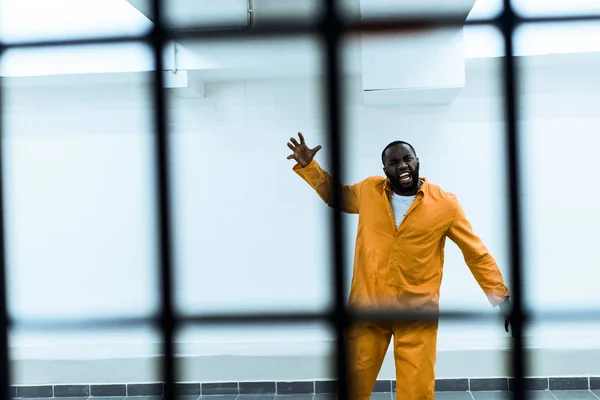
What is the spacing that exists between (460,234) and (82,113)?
2461mm

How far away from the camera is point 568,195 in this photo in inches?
139

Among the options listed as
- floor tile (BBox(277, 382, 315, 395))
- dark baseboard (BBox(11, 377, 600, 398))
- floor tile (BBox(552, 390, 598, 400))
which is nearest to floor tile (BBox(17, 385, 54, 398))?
dark baseboard (BBox(11, 377, 600, 398))

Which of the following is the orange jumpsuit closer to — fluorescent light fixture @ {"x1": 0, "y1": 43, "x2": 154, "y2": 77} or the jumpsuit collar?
the jumpsuit collar

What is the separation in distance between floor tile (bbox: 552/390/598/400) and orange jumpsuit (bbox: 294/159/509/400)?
51.8 inches

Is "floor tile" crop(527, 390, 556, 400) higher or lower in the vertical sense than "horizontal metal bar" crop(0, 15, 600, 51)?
lower

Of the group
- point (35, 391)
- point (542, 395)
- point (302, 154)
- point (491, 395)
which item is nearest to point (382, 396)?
point (491, 395)

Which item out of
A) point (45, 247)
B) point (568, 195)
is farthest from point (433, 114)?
point (45, 247)

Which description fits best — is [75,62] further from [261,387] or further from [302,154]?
[261,387]

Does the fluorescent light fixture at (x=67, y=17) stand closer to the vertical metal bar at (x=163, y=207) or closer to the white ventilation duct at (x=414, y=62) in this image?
the white ventilation duct at (x=414, y=62)

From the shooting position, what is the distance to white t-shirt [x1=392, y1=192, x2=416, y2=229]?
251 centimetres

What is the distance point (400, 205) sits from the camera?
2.53 m

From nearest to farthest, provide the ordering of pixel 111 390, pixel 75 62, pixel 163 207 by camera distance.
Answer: pixel 163 207 → pixel 75 62 → pixel 111 390

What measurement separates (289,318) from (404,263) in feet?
4.95

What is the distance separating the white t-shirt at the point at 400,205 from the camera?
8.23 ft
